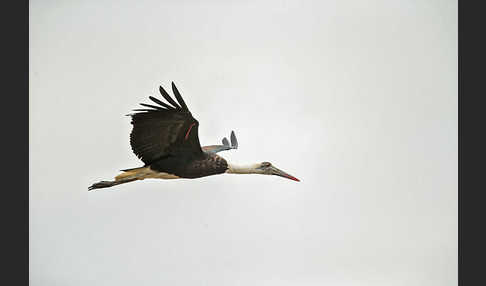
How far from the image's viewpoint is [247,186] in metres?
2.98

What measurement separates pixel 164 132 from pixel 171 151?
0.13 m

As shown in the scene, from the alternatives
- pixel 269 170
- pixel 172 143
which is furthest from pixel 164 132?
pixel 269 170

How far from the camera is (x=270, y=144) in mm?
2986

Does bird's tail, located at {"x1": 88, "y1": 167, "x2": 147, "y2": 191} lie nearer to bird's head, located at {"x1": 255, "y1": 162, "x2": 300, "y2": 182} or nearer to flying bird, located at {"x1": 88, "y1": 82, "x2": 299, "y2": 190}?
flying bird, located at {"x1": 88, "y1": 82, "x2": 299, "y2": 190}

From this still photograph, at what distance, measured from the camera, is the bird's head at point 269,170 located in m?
2.79

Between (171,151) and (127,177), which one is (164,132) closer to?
(171,151)

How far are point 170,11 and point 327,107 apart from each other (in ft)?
3.65

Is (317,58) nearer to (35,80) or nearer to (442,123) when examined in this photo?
(442,123)

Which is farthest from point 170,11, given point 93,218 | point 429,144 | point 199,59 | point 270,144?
point 429,144

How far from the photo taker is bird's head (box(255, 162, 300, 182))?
110 inches

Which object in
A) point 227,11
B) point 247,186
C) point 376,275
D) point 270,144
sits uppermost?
point 227,11

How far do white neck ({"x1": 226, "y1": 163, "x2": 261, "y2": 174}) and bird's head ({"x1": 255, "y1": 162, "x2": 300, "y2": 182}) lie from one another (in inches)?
0.5

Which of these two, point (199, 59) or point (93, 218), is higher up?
point (199, 59)

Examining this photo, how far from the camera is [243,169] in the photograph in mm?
2742
